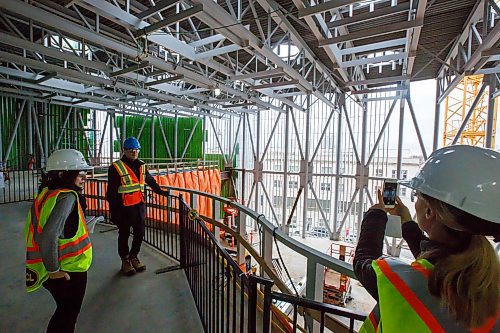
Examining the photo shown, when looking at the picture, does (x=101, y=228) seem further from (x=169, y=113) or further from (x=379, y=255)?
(x=169, y=113)

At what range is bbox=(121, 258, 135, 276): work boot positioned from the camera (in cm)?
364

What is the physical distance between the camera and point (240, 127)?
17.8 meters

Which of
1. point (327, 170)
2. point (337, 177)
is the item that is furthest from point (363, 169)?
point (327, 170)

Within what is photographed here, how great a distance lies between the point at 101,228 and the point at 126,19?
4.33 m

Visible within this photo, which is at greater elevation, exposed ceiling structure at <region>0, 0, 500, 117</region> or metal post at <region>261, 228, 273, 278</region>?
exposed ceiling structure at <region>0, 0, 500, 117</region>

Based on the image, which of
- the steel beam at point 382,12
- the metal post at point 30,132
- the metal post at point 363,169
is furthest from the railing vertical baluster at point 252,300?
the metal post at point 30,132

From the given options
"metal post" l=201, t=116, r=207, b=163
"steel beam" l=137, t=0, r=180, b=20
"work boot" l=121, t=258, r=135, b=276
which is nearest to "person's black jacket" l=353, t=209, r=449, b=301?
"work boot" l=121, t=258, r=135, b=276

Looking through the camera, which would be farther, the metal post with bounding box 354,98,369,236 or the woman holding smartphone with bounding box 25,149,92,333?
the metal post with bounding box 354,98,369,236

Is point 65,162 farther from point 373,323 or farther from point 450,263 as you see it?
point 450,263

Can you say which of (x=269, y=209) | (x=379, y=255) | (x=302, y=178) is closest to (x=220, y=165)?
(x=269, y=209)

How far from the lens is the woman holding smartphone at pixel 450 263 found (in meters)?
0.77

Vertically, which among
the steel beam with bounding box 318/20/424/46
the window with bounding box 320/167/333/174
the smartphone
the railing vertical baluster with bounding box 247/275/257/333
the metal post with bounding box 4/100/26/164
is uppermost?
the steel beam with bounding box 318/20/424/46

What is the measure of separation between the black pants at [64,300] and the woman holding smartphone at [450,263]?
6.86 ft

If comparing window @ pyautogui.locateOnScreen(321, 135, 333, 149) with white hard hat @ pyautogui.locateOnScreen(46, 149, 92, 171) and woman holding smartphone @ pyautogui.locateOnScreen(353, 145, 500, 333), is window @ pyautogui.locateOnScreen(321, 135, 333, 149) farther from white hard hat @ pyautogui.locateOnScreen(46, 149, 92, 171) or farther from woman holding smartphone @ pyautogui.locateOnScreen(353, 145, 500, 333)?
woman holding smartphone @ pyautogui.locateOnScreen(353, 145, 500, 333)
